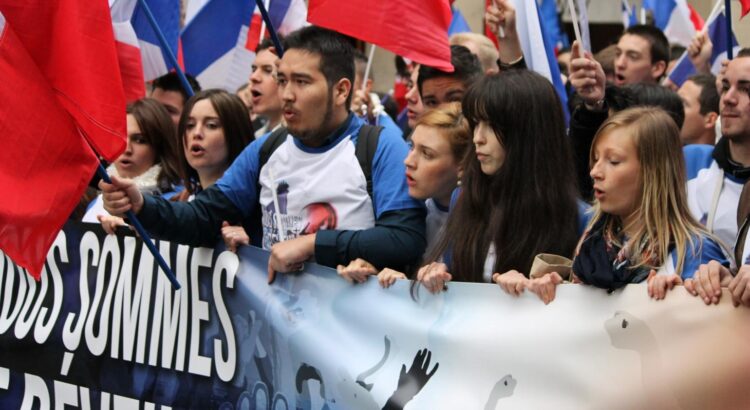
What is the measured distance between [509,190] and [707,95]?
2.45 meters

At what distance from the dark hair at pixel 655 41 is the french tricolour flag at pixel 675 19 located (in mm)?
661

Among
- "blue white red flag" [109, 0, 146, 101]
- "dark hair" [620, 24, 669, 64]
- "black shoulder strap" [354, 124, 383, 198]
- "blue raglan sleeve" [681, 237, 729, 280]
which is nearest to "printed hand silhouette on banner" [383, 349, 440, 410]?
"black shoulder strap" [354, 124, 383, 198]

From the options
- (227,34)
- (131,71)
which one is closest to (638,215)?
(131,71)

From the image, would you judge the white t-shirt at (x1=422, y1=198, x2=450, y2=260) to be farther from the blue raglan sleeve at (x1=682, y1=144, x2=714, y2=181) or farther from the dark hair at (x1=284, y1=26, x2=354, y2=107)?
the blue raglan sleeve at (x1=682, y1=144, x2=714, y2=181)

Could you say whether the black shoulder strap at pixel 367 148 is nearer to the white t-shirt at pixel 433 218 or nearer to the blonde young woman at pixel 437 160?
the blonde young woman at pixel 437 160

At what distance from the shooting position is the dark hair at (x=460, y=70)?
20.5ft

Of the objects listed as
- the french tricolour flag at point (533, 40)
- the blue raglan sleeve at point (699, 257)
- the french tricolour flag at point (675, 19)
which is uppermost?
the french tricolour flag at point (533, 40)

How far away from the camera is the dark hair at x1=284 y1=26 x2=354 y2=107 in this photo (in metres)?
5.47

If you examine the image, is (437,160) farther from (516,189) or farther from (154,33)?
(154,33)

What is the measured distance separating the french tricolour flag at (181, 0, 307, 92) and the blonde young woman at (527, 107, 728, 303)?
4203 mm

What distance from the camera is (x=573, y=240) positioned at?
4523 millimetres

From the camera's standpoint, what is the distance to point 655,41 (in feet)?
25.8

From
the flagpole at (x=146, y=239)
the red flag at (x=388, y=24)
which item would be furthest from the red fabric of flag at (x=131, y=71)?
the red flag at (x=388, y=24)

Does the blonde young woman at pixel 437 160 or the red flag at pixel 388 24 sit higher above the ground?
the red flag at pixel 388 24
